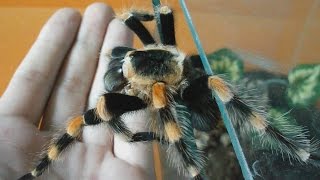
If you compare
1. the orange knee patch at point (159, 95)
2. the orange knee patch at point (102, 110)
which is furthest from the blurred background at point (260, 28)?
the orange knee patch at point (102, 110)

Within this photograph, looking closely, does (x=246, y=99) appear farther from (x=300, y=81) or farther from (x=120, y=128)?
(x=120, y=128)

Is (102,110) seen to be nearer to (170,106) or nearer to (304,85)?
(170,106)

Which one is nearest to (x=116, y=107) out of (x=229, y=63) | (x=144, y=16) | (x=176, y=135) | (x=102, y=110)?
(x=102, y=110)

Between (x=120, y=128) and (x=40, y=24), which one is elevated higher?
(x=40, y=24)

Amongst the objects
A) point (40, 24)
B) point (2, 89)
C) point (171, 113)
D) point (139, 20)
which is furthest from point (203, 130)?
point (40, 24)

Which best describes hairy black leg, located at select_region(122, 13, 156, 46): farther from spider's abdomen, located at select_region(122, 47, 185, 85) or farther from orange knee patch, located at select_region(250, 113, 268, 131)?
orange knee patch, located at select_region(250, 113, 268, 131)
